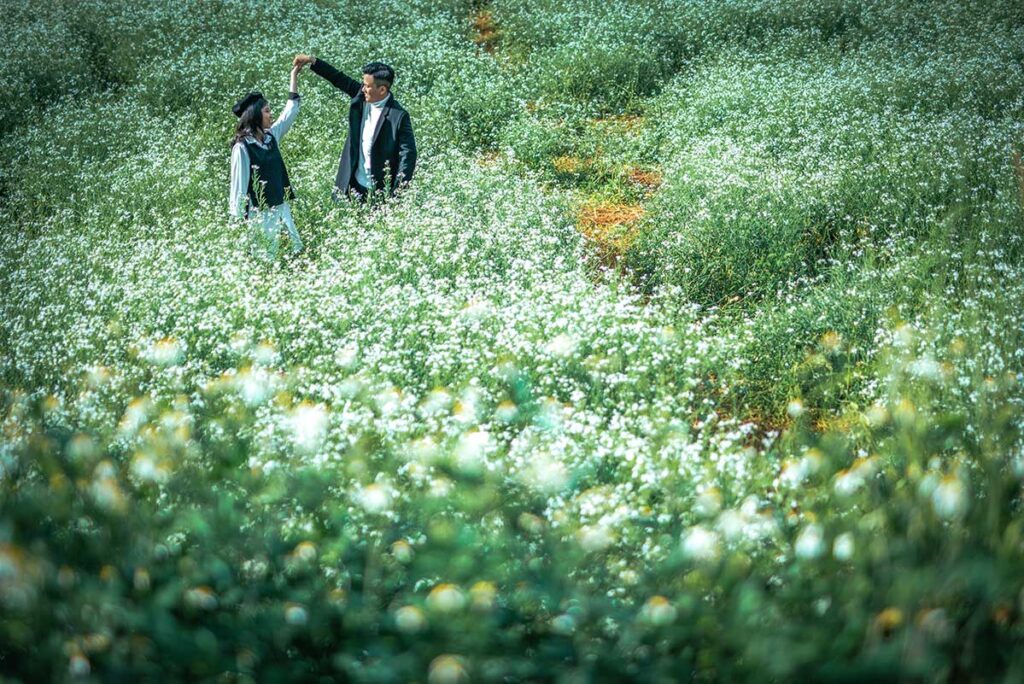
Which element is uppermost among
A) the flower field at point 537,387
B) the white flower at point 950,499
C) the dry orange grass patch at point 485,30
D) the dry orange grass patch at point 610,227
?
the white flower at point 950,499

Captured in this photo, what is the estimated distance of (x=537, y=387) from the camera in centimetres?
414

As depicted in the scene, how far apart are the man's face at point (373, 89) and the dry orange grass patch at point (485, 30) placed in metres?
8.26

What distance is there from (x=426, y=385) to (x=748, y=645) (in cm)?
276

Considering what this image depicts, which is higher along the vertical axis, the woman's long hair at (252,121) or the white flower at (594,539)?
the woman's long hair at (252,121)

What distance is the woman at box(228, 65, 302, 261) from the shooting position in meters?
6.45

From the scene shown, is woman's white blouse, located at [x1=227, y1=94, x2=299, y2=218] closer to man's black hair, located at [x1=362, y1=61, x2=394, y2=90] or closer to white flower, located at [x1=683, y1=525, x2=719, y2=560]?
man's black hair, located at [x1=362, y1=61, x2=394, y2=90]

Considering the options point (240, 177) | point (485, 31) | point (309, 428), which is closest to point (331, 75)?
point (240, 177)

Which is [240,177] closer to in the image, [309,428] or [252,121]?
[252,121]

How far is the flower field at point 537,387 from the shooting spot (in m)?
1.83

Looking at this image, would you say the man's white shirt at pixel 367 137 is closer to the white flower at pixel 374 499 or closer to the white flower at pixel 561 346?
the white flower at pixel 561 346

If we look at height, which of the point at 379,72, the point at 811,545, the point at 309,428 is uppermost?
the point at 379,72

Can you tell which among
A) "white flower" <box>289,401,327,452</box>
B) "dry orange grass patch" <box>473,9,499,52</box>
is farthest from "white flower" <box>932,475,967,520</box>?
→ "dry orange grass patch" <box>473,9,499,52</box>

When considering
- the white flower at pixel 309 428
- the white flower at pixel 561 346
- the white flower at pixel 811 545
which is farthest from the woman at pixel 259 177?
the white flower at pixel 811 545

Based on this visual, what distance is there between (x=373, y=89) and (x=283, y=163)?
43.3 inches
